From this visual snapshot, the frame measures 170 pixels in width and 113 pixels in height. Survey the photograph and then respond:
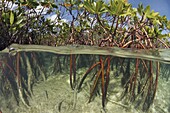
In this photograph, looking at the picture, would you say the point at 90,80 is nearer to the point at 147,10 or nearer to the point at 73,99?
the point at 73,99

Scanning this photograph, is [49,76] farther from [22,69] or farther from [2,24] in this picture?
[2,24]

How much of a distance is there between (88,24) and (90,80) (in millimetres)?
1748

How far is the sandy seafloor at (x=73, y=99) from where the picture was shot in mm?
2092

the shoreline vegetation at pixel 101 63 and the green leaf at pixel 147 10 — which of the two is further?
the green leaf at pixel 147 10

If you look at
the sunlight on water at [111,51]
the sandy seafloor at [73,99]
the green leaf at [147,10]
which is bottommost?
the sandy seafloor at [73,99]

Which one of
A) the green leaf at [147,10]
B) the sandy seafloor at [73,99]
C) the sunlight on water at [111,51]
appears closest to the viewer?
the sandy seafloor at [73,99]

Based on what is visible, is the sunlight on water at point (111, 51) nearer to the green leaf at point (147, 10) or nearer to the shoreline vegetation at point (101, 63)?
the shoreline vegetation at point (101, 63)

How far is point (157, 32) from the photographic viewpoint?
3002 millimetres

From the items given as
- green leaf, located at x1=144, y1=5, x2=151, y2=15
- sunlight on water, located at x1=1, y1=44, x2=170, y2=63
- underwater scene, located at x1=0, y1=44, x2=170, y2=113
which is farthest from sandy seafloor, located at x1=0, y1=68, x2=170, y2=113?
green leaf, located at x1=144, y1=5, x2=151, y2=15

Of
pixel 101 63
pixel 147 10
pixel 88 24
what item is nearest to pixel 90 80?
pixel 101 63

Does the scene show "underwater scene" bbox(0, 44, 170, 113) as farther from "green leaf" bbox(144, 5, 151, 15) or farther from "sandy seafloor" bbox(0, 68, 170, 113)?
"green leaf" bbox(144, 5, 151, 15)

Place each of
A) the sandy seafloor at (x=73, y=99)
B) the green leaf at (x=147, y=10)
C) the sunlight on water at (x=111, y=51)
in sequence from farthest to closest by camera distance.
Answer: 1. the green leaf at (x=147, y=10)
2. the sunlight on water at (x=111, y=51)
3. the sandy seafloor at (x=73, y=99)

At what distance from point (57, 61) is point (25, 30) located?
4.02ft

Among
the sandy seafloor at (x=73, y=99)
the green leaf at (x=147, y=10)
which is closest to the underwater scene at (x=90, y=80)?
the sandy seafloor at (x=73, y=99)
